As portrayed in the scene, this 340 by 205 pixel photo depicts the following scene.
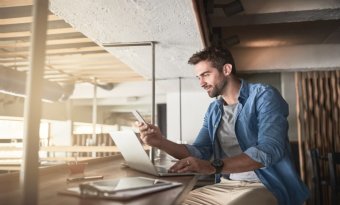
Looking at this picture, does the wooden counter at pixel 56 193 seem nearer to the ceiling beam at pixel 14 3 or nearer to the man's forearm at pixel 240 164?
the man's forearm at pixel 240 164

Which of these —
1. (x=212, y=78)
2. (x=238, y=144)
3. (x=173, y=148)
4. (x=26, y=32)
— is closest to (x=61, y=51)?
(x=26, y=32)

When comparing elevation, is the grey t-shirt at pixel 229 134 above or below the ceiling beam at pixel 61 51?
below

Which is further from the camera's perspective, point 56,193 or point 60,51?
point 60,51

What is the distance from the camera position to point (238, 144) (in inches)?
79.9

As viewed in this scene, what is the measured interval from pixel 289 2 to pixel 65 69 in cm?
418

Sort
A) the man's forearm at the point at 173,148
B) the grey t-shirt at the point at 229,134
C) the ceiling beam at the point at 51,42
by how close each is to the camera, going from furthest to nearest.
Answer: the ceiling beam at the point at 51,42, the grey t-shirt at the point at 229,134, the man's forearm at the point at 173,148

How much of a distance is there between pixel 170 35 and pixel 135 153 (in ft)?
2.98

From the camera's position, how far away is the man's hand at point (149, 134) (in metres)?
1.77

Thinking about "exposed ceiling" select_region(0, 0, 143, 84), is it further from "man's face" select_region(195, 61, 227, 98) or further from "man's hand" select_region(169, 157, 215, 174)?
"man's hand" select_region(169, 157, 215, 174)

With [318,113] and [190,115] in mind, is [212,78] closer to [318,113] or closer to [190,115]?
[190,115]

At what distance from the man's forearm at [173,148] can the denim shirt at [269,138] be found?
97 millimetres

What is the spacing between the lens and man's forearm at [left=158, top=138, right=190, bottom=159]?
1.90m

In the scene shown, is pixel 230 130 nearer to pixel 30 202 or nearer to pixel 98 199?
pixel 98 199

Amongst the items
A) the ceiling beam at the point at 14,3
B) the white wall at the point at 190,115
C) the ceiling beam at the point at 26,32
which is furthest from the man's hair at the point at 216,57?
the white wall at the point at 190,115
